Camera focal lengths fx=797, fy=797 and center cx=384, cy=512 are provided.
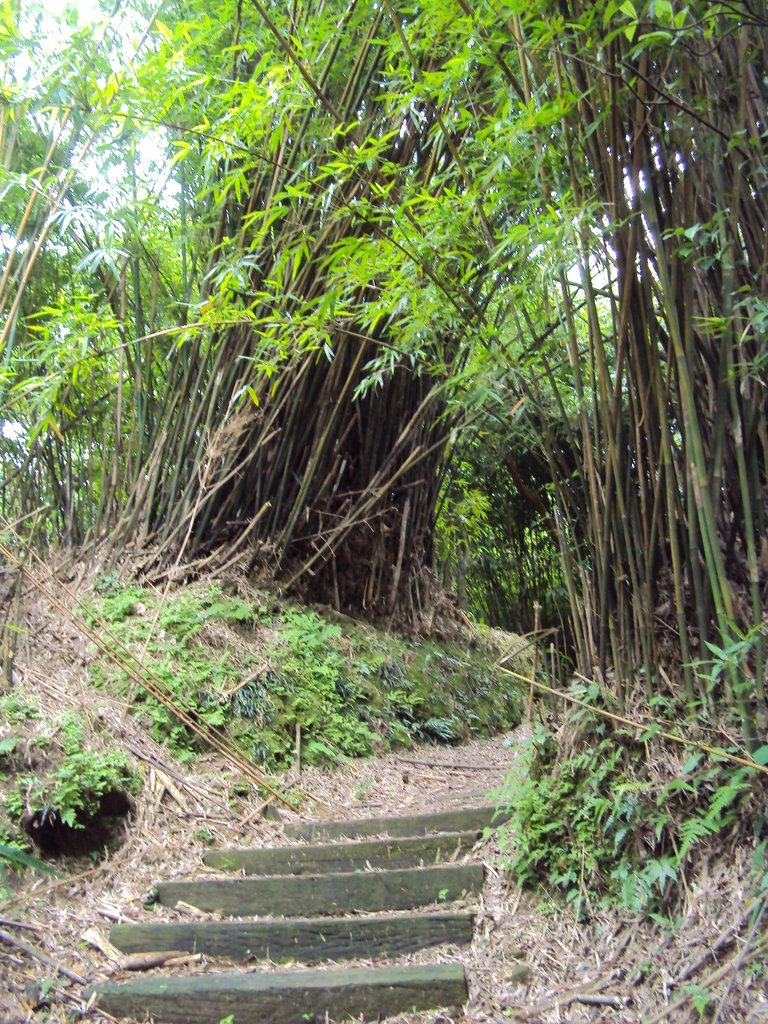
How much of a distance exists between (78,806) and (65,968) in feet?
2.06

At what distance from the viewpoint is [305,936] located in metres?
2.25

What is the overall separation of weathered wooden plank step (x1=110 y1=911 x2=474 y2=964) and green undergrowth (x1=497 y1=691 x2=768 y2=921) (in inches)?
10.8

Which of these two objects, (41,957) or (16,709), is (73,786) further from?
(41,957)

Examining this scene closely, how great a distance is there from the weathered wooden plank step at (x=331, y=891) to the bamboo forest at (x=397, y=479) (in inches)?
1.4

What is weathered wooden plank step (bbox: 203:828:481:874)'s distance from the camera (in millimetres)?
2584

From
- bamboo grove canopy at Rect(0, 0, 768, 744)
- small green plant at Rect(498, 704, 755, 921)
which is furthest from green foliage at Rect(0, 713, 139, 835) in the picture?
small green plant at Rect(498, 704, 755, 921)

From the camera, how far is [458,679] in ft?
16.1

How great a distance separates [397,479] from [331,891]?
2644 mm

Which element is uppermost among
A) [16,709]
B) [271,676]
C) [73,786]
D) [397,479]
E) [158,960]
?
[397,479]

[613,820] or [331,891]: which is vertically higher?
[613,820]

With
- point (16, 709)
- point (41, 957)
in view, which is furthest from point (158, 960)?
point (16, 709)

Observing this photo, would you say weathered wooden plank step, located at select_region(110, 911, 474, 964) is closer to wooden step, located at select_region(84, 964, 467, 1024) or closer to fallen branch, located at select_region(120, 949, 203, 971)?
fallen branch, located at select_region(120, 949, 203, 971)

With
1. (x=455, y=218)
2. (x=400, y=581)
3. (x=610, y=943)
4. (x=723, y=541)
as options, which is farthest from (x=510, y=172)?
(x=400, y=581)

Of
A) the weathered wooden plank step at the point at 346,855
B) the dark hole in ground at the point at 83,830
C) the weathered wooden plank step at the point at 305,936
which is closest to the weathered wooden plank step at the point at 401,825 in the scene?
the weathered wooden plank step at the point at 346,855
